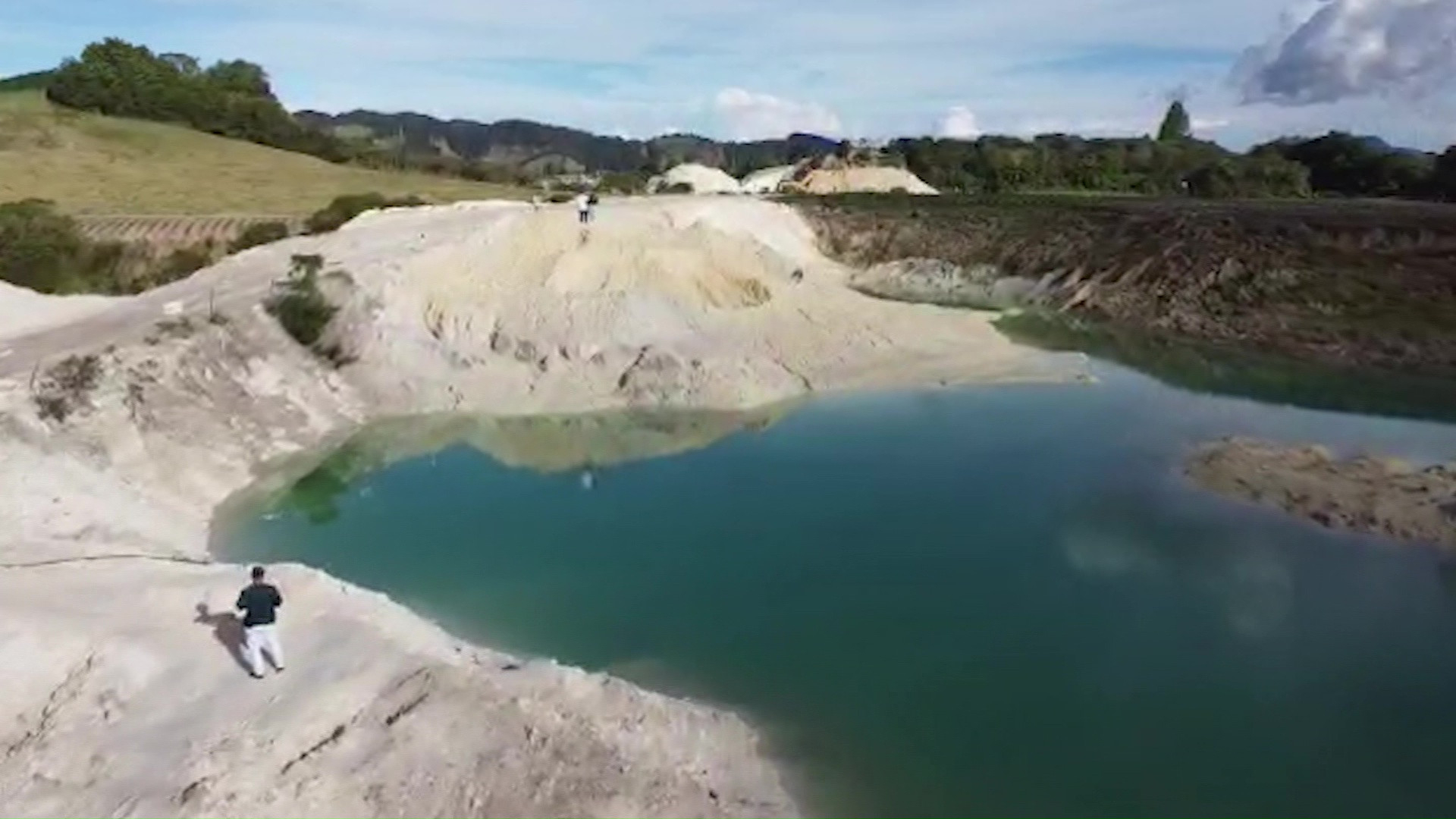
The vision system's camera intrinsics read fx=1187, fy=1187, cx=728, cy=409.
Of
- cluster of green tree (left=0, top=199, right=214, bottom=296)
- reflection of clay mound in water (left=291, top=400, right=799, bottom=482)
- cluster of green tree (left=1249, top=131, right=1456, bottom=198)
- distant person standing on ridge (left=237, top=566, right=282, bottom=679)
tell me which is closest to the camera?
distant person standing on ridge (left=237, top=566, right=282, bottom=679)

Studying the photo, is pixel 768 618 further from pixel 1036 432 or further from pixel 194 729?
pixel 1036 432

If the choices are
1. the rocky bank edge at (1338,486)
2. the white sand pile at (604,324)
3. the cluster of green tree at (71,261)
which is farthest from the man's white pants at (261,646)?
the cluster of green tree at (71,261)

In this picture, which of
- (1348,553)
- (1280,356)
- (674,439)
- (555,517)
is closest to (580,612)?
(555,517)

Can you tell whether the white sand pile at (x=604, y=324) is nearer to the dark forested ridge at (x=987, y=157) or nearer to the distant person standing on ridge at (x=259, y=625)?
the distant person standing on ridge at (x=259, y=625)

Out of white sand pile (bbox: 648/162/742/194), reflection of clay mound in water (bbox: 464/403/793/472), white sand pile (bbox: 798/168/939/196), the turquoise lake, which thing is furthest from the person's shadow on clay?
white sand pile (bbox: 798/168/939/196)

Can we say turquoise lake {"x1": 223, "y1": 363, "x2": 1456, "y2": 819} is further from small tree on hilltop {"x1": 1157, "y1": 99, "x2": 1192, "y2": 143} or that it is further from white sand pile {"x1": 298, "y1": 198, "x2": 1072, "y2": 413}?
small tree on hilltop {"x1": 1157, "y1": 99, "x2": 1192, "y2": 143}

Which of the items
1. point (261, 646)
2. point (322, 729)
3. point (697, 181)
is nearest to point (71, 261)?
point (261, 646)
